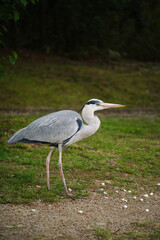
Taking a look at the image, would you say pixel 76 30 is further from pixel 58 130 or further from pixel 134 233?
pixel 134 233

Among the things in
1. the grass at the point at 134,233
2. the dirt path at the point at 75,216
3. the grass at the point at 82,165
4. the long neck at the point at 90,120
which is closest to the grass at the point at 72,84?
the grass at the point at 82,165

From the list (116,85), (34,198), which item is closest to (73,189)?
(34,198)

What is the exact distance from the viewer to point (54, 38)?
2106 centimetres

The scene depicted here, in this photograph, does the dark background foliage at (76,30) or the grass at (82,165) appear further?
the dark background foliage at (76,30)

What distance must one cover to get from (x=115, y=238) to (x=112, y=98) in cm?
1248

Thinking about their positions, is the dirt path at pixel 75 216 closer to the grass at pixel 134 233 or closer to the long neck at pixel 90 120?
the grass at pixel 134 233

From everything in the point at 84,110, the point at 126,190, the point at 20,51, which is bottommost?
the point at 126,190

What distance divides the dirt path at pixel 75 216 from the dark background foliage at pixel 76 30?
1680cm

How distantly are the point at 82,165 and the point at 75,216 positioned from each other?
7.39 ft

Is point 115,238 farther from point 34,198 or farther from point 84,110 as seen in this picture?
point 84,110

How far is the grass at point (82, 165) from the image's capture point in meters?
5.29

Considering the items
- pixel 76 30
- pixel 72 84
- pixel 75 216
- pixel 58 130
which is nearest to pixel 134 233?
pixel 75 216

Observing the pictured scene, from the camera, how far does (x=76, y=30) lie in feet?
69.7

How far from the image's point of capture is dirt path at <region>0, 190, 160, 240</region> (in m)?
3.82
